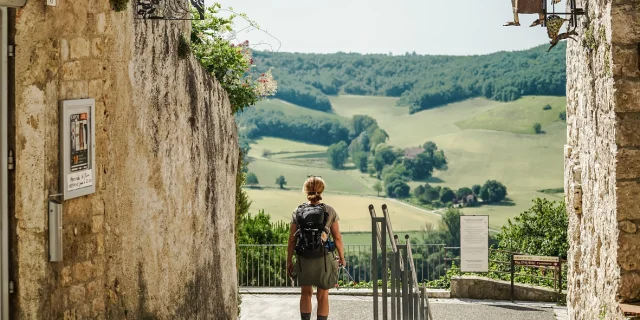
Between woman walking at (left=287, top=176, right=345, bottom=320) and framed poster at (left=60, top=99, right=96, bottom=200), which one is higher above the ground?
framed poster at (left=60, top=99, right=96, bottom=200)

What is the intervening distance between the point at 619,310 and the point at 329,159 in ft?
263

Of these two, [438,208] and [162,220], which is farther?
[438,208]

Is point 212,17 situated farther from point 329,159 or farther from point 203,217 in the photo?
point 329,159

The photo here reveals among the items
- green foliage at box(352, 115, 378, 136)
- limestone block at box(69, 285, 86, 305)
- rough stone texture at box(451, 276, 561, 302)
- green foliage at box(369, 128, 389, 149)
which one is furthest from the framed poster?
green foliage at box(352, 115, 378, 136)

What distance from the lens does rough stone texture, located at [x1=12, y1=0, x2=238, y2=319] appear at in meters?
6.09

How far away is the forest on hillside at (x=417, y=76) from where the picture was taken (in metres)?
85.4

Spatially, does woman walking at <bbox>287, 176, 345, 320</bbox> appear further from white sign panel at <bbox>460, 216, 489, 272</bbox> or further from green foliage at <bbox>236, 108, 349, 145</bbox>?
green foliage at <bbox>236, 108, 349, 145</bbox>

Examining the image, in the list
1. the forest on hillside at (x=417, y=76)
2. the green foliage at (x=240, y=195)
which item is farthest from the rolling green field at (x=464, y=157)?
the green foliage at (x=240, y=195)

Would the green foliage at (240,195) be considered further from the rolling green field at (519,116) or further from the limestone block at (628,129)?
the rolling green field at (519,116)

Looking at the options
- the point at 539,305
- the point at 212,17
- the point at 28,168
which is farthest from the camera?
the point at 539,305

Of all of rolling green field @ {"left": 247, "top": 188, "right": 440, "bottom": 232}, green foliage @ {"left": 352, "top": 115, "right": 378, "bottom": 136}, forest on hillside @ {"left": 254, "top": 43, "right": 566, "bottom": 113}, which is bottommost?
rolling green field @ {"left": 247, "top": 188, "right": 440, "bottom": 232}

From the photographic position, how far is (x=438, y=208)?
79.6 meters

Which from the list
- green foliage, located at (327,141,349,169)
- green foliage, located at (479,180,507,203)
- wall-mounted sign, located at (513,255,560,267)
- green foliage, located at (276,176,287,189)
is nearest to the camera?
wall-mounted sign, located at (513,255,560,267)

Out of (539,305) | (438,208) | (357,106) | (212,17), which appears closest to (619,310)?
(212,17)
